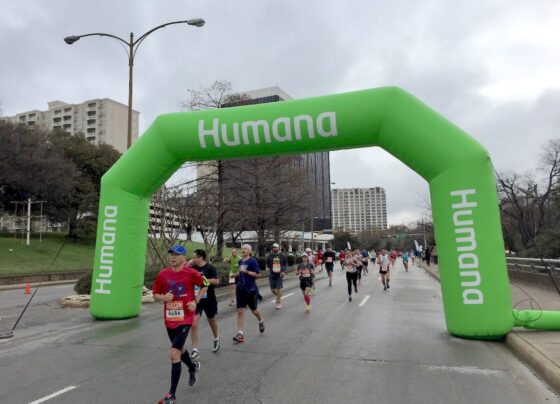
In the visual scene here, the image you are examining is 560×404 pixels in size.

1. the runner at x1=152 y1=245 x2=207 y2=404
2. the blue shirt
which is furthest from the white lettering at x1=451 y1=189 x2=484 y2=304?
the runner at x1=152 y1=245 x2=207 y2=404

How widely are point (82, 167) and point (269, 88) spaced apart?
111ft

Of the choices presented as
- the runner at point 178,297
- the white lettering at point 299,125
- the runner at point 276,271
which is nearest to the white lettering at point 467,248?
the white lettering at point 299,125

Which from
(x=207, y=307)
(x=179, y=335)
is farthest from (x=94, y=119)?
(x=179, y=335)

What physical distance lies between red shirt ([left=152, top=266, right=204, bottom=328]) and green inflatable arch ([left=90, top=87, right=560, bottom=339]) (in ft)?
17.0

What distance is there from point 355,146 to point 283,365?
5.19 metres

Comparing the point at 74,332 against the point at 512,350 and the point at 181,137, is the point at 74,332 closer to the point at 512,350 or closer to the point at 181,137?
the point at 181,137

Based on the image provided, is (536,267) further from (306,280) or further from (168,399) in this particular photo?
(168,399)

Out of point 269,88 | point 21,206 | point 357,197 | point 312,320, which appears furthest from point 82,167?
point 357,197

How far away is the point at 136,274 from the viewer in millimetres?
11133

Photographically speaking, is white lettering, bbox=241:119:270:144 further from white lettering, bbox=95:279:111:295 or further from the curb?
the curb

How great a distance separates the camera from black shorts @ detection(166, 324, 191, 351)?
5023mm

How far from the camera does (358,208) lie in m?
169

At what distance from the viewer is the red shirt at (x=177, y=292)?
5.18m

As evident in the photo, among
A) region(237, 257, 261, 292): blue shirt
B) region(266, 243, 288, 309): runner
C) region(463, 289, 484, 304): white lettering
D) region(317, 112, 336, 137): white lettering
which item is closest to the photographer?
region(463, 289, 484, 304): white lettering
